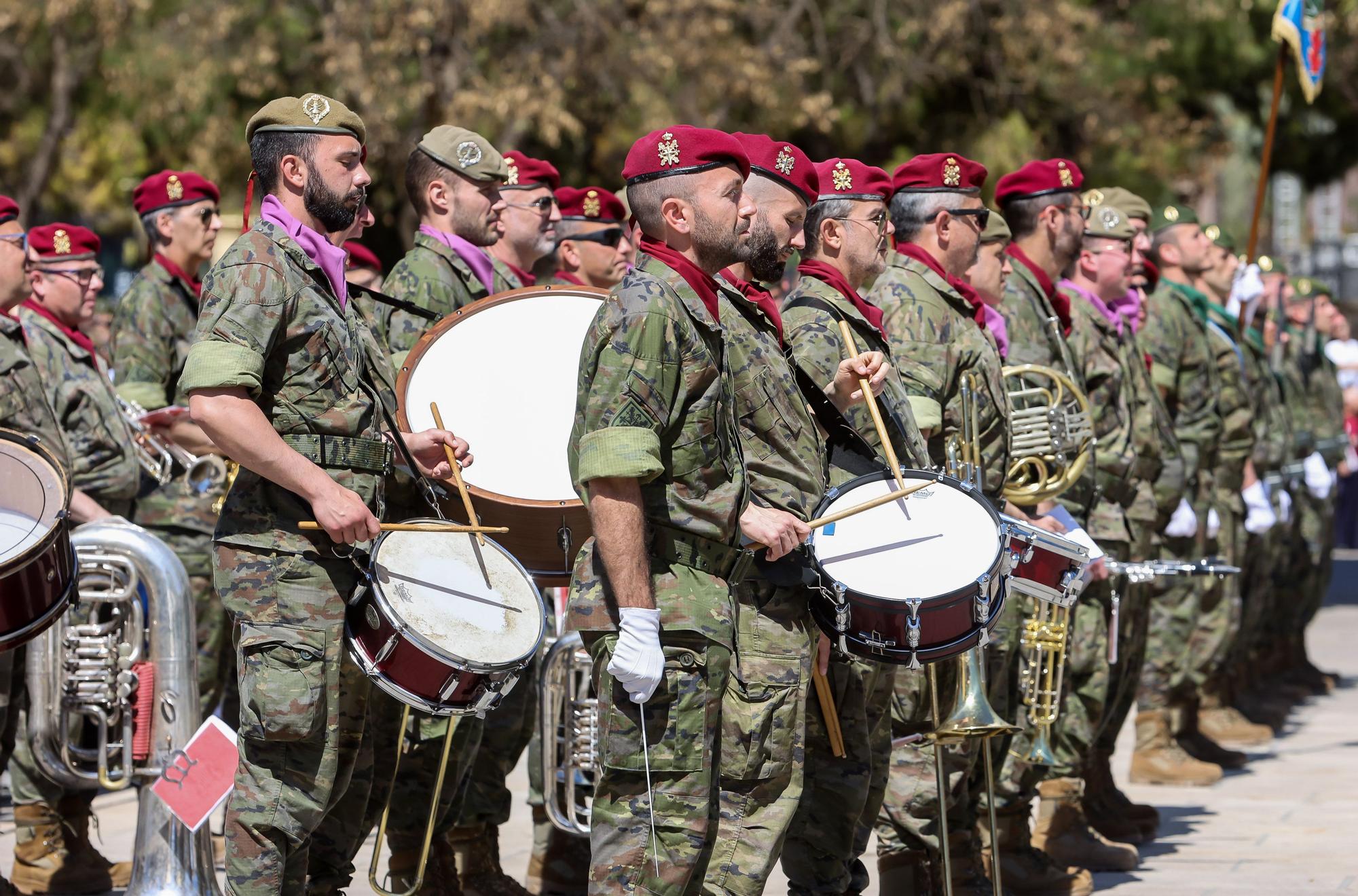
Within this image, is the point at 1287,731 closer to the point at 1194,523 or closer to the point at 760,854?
the point at 1194,523

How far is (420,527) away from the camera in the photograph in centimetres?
501

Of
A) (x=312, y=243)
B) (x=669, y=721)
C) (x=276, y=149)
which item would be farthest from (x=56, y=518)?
(x=669, y=721)

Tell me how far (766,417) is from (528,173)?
2691 mm

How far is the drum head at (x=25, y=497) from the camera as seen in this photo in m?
5.21

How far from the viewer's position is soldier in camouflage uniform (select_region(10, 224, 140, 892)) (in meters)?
7.03

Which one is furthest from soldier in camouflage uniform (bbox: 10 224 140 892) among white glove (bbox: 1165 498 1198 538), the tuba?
white glove (bbox: 1165 498 1198 538)

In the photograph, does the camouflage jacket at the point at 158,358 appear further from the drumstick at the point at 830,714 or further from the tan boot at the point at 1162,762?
the tan boot at the point at 1162,762

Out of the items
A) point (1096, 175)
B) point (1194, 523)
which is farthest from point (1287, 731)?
point (1096, 175)

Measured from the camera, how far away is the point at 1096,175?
67.8ft

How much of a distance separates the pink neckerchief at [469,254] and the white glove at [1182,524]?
3837mm

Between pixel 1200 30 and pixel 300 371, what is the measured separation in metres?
17.2

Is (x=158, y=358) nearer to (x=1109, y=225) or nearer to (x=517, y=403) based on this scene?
(x=517, y=403)

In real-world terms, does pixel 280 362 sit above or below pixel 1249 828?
above

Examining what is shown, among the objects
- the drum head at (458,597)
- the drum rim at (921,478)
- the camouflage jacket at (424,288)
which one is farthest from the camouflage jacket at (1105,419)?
the drum head at (458,597)
